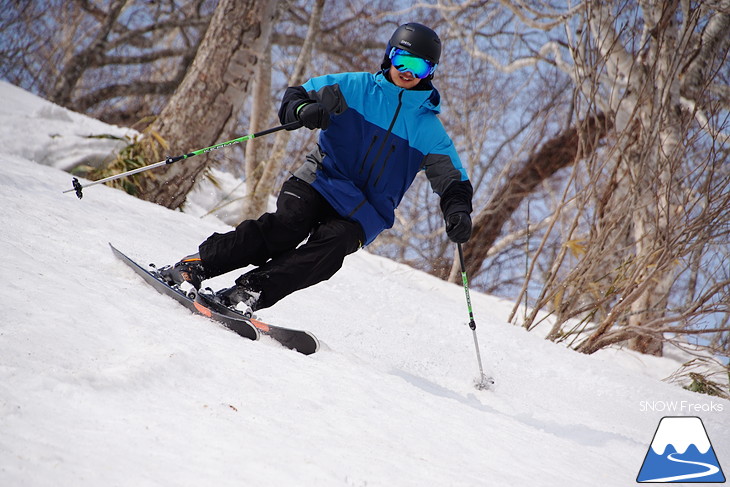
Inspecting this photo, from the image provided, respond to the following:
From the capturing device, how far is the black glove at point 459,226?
2.83 meters

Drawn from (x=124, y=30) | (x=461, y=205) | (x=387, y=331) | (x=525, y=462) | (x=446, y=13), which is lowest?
(x=525, y=462)

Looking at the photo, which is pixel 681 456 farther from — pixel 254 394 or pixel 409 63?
pixel 409 63

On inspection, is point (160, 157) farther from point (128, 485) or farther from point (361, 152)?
point (128, 485)

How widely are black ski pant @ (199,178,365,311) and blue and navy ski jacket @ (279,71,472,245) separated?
0.44 ft

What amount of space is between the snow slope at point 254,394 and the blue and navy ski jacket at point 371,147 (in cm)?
78

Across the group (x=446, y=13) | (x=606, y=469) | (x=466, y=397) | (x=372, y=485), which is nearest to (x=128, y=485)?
(x=372, y=485)

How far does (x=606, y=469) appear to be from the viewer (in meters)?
2.04

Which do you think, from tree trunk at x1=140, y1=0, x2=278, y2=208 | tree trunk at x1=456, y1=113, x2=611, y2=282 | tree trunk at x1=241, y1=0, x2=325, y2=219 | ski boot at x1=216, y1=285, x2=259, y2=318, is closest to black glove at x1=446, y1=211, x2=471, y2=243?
ski boot at x1=216, y1=285, x2=259, y2=318

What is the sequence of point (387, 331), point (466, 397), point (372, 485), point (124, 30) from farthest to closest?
1. point (124, 30)
2. point (387, 331)
3. point (466, 397)
4. point (372, 485)

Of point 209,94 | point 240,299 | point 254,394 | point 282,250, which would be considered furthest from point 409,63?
point 209,94

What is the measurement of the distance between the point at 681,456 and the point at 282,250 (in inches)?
76.4

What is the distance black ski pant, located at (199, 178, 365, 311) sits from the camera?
108 inches

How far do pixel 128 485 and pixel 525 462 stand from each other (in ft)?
3.90

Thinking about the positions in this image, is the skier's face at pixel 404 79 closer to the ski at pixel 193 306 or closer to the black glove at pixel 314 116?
the black glove at pixel 314 116
